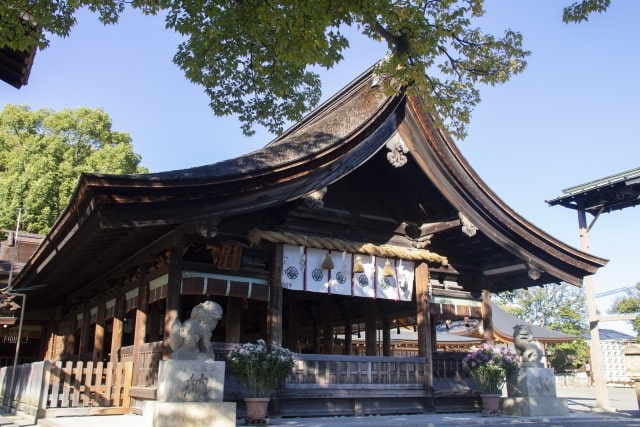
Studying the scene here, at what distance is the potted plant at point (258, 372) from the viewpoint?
344 inches

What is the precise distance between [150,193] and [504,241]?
8.06m

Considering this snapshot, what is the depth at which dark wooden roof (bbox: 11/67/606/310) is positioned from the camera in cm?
872

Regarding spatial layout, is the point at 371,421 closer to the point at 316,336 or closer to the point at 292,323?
the point at 292,323

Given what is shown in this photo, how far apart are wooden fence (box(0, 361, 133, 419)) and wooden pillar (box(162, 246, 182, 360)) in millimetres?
1954

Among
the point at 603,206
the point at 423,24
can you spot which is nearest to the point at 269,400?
the point at 423,24

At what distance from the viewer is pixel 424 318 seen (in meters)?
11.7

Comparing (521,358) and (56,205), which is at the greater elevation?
(56,205)

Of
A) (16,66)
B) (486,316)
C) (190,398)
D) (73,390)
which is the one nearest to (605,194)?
(486,316)

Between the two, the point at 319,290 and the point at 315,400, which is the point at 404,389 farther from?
the point at 319,290

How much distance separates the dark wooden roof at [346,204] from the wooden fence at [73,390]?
2.36 m

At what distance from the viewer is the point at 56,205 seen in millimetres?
28453

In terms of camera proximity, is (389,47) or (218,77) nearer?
(389,47)

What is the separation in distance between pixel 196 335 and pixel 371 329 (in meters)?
7.53

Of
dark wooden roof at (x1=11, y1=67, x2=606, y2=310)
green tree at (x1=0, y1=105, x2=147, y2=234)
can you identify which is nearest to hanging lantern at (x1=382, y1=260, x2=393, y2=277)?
dark wooden roof at (x1=11, y1=67, x2=606, y2=310)
